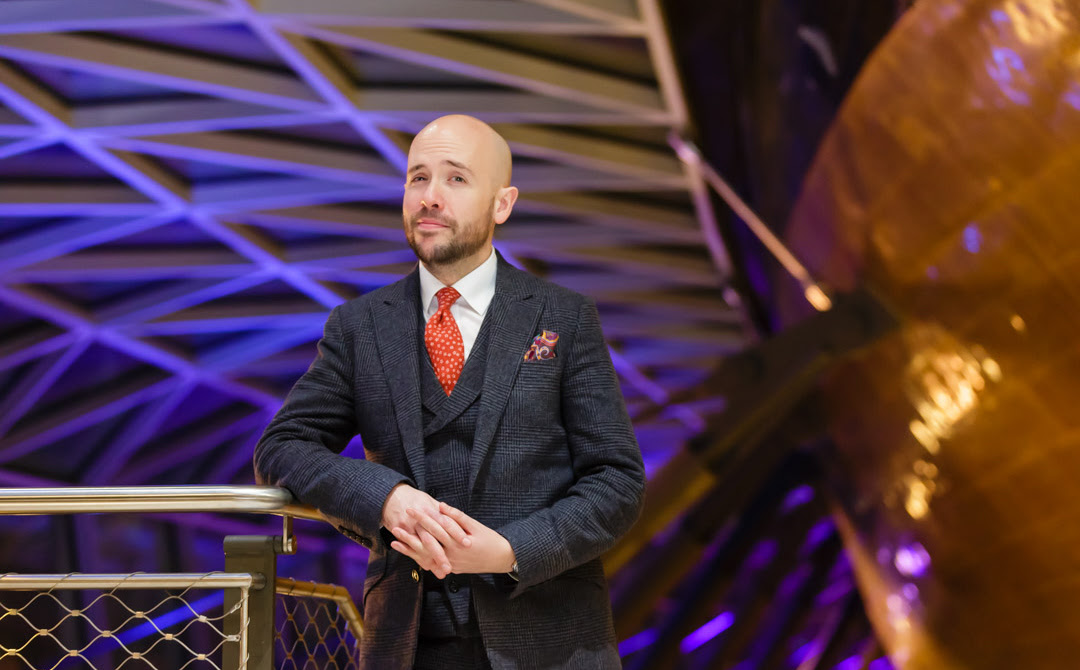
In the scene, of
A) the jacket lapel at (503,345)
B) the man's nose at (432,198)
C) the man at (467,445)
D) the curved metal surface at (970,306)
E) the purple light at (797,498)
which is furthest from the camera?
the purple light at (797,498)

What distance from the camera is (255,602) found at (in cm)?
263

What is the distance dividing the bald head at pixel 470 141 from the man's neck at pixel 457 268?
0.68ft

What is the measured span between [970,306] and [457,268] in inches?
272

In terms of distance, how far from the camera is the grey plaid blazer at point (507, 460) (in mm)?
2373

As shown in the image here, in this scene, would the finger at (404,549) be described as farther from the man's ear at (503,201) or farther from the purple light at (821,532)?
the purple light at (821,532)

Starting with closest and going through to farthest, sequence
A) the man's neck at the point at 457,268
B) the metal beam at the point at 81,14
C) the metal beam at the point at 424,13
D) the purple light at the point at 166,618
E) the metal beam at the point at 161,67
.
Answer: the man's neck at the point at 457,268, the metal beam at the point at 81,14, the metal beam at the point at 424,13, the metal beam at the point at 161,67, the purple light at the point at 166,618

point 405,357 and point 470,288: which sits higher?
point 470,288

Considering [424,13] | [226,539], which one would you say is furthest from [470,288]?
[424,13]

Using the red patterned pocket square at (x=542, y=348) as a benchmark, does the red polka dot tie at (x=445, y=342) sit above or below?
above

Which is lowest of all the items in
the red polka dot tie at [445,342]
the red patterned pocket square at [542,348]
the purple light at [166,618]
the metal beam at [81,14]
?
the red patterned pocket square at [542,348]

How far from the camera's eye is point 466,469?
2.52m

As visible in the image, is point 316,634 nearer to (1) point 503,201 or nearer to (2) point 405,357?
(2) point 405,357

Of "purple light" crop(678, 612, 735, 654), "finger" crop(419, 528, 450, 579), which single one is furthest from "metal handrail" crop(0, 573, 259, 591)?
"purple light" crop(678, 612, 735, 654)

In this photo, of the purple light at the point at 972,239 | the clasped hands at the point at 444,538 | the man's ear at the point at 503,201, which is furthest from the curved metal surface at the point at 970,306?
the clasped hands at the point at 444,538
